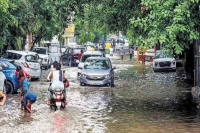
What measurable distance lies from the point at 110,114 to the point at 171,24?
352 cm

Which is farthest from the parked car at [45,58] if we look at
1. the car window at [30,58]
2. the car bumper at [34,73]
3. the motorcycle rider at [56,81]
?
the motorcycle rider at [56,81]

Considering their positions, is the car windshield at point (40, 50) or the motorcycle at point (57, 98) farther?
the car windshield at point (40, 50)

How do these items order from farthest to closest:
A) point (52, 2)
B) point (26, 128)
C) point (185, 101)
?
point (52, 2) < point (185, 101) < point (26, 128)

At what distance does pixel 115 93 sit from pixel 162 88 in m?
3.47

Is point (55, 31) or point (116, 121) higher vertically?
point (55, 31)

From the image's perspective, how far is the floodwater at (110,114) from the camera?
44.9 feet

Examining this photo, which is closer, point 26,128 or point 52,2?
point 26,128

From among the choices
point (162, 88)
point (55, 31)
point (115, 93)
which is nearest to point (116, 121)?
point (115, 93)

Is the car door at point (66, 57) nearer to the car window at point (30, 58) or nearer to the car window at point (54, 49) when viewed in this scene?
the car window at point (54, 49)

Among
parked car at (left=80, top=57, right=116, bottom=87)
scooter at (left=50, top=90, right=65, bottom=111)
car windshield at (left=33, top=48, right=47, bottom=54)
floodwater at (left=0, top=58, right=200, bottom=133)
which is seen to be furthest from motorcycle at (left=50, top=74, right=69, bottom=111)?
car windshield at (left=33, top=48, right=47, bottom=54)

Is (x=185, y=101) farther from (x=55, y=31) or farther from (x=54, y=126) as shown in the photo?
(x=55, y=31)

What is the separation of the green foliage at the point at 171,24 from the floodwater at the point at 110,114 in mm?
2204

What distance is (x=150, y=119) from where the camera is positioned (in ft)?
50.0

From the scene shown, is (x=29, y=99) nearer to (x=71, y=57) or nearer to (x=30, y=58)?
(x=30, y=58)
